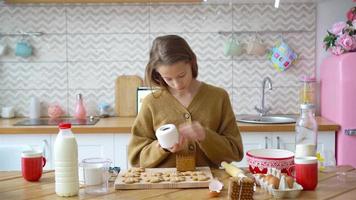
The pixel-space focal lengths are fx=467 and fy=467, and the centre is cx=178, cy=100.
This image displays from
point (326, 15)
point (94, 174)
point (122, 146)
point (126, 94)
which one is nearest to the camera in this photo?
point (94, 174)

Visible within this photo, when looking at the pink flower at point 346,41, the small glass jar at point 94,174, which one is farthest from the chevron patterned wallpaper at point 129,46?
the small glass jar at point 94,174

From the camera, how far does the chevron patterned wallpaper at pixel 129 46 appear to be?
3.52m

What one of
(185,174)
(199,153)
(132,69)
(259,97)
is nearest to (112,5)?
(132,69)

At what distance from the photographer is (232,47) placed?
347 centimetres

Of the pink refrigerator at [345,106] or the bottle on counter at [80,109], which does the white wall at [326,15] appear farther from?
the bottle on counter at [80,109]

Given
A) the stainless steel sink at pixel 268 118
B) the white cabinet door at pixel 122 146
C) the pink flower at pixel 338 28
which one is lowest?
the white cabinet door at pixel 122 146

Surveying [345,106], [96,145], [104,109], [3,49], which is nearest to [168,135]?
[96,145]

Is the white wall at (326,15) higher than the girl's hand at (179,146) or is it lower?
higher

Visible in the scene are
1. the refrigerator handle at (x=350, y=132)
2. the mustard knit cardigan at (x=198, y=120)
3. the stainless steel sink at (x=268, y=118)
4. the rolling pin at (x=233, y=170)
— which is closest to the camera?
the rolling pin at (x=233, y=170)

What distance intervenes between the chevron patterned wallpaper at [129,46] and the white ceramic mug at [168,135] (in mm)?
1991

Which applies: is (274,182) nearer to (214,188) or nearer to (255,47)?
(214,188)

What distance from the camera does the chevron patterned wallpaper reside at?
11.6 feet

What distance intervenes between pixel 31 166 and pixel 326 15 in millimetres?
2546

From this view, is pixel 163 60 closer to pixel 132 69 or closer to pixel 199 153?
pixel 199 153
